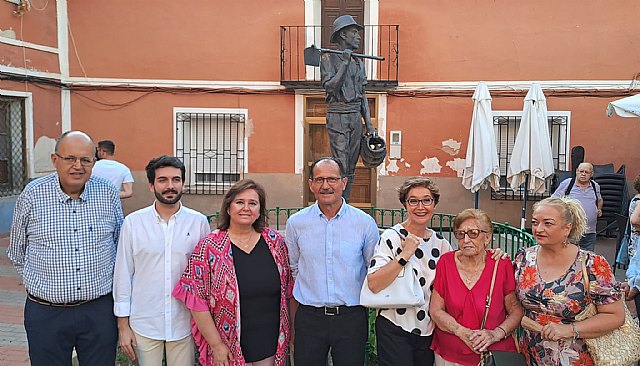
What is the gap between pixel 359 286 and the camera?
283cm

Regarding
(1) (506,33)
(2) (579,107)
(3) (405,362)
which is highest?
(1) (506,33)

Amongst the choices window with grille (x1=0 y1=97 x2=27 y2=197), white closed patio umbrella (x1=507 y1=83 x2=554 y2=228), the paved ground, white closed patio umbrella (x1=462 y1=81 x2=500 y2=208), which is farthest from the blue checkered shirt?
window with grille (x1=0 y1=97 x2=27 y2=197)

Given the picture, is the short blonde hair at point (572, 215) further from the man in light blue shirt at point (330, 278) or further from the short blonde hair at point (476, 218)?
the man in light blue shirt at point (330, 278)

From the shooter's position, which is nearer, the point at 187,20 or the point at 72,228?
the point at 72,228

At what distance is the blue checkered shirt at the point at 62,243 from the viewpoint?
2.76 m

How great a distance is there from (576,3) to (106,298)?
33.6ft

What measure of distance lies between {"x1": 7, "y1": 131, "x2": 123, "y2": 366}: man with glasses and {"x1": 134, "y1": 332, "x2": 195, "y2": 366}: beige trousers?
0.20m

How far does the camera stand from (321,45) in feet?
35.0

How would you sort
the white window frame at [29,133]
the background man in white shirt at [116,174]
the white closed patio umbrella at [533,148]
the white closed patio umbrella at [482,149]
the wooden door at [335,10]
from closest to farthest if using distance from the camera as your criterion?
the background man in white shirt at [116,174], the white closed patio umbrella at [533,148], the white closed patio umbrella at [482,149], the white window frame at [29,133], the wooden door at [335,10]

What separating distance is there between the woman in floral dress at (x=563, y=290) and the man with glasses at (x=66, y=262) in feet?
7.31

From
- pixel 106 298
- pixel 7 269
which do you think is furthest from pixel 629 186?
pixel 7 269

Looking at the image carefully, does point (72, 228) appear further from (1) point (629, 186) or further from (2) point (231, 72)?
(1) point (629, 186)

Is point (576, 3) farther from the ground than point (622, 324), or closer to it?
farther from the ground

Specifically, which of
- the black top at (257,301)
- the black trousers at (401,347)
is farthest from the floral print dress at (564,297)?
the black top at (257,301)
